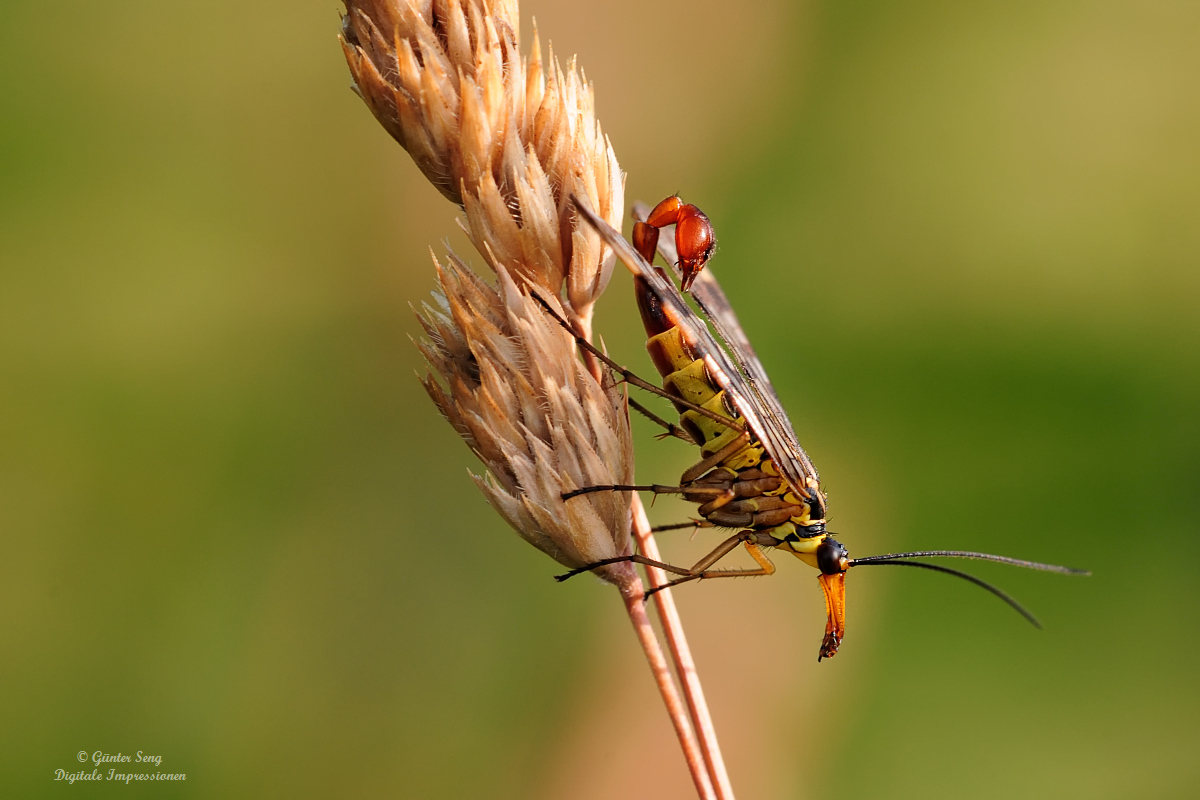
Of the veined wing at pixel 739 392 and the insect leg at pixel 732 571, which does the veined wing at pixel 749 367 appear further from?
the insect leg at pixel 732 571

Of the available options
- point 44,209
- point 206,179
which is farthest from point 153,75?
point 44,209

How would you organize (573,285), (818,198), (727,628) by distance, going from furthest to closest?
(818,198) < (727,628) < (573,285)

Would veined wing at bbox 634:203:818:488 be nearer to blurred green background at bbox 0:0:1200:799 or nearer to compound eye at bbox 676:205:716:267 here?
compound eye at bbox 676:205:716:267

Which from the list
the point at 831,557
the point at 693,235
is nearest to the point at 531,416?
the point at 693,235

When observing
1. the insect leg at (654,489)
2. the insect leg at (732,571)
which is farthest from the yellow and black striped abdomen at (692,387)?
the insect leg at (732,571)

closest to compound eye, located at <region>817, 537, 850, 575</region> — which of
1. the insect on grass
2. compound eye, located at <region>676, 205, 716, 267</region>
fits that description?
the insect on grass

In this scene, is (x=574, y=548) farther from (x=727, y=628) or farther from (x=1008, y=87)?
(x=1008, y=87)

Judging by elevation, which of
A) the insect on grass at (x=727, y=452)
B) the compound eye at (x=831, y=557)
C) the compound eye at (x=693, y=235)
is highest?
the compound eye at (x=693, y=235)
